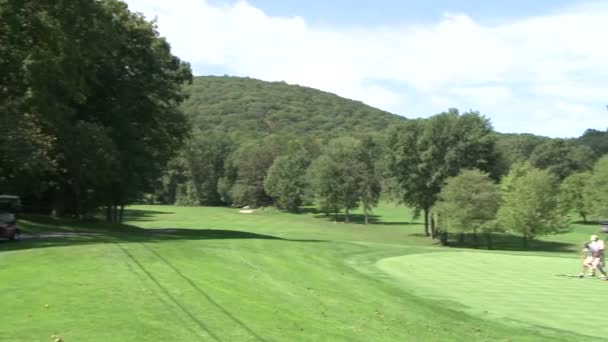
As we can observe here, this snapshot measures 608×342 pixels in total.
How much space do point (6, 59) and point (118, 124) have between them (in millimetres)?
12071

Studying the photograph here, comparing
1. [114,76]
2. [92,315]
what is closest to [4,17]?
[114,76]

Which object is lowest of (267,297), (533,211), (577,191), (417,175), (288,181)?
(267,297)

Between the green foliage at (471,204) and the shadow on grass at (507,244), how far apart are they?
139 inches

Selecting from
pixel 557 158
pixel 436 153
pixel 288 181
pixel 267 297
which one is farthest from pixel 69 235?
pixel 557 158

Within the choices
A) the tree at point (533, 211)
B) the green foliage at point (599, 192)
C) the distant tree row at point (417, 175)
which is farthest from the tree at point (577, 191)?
the tree at point (533, 211)

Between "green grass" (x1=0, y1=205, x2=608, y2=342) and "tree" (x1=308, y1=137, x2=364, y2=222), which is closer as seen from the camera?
"green grass" (x1=0, y1=205, x2=608, y2=342)

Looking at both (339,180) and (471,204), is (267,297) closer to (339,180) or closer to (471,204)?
(471,204)

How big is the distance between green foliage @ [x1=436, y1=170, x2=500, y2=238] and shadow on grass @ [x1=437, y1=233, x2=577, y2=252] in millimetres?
3535

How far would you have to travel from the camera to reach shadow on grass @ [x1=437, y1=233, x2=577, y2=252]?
62344mm

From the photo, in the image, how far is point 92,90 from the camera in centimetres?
4209

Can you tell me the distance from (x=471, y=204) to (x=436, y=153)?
11675mm

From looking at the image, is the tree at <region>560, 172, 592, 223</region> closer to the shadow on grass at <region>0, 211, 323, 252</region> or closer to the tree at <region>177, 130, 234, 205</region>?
the shadow on grass at <region>0, 211, 323, 252</region>

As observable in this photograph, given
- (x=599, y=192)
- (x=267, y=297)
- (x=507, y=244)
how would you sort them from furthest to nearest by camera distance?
(x=599, y=192) → (x=507, y=244) → (x=267, y=297)

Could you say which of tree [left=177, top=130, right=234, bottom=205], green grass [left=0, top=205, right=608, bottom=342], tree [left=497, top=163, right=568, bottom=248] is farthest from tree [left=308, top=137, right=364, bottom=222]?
green grass [left=0, top=205, right=608, bottom=342]
